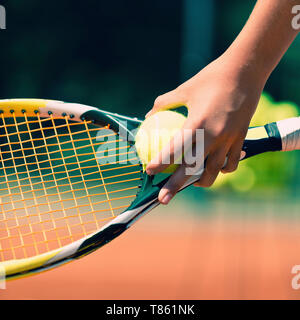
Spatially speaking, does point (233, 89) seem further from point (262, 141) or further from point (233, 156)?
point (262, 141)

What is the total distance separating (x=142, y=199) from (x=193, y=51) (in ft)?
12.0

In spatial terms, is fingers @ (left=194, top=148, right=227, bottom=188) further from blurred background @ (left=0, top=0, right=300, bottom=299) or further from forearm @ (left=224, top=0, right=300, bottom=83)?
blurred background @ (left=0, top=0, right=300, bottom=299)

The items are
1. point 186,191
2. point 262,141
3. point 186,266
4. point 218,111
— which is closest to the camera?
point 218,111

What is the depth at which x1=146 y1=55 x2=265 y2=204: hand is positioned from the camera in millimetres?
855

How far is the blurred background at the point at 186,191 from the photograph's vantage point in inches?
96.6

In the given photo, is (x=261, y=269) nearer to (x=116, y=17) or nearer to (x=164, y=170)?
(x=164, y=170)

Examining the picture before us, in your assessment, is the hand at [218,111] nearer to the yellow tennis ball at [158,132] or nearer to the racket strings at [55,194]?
the yellow tennis ball at [158,132]

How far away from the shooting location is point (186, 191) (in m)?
4.60

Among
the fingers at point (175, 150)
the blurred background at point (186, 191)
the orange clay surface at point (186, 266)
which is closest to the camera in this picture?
the fingers at point (175, 150)

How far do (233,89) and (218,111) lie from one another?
0.18 feet

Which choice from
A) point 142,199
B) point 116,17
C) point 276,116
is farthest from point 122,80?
point 142,199

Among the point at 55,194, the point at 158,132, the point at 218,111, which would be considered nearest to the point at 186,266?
the point at 55,194

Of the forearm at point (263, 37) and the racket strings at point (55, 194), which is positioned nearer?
the forearm at point (263, 37)

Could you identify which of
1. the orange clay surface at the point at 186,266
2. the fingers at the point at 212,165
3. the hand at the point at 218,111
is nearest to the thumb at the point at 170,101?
the hand at the point at 218,111
